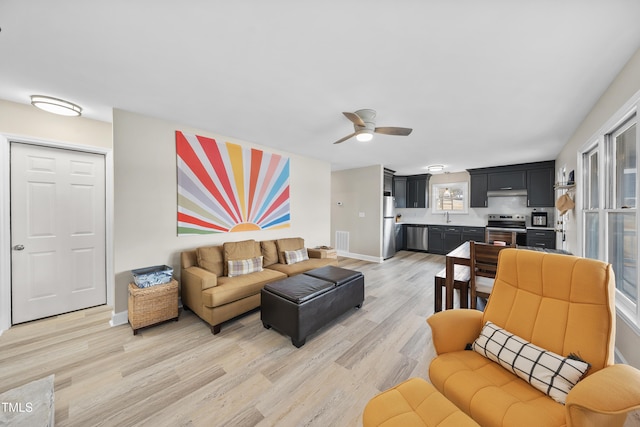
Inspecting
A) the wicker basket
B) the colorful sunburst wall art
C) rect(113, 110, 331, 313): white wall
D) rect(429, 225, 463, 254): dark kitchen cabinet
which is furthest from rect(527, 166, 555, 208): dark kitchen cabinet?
the wicker basket

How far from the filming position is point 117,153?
2.60 m

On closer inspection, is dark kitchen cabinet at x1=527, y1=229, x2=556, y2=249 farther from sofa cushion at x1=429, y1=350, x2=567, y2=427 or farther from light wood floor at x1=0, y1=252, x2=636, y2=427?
sofa cushion at x1=429, y1=350, x2=567, y2=427

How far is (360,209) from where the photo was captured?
603 centimetres

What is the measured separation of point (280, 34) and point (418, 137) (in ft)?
8.80

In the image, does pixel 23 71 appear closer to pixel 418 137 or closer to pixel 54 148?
pixel 54 148

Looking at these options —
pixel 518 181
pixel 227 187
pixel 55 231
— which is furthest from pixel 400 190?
pixel 55 231

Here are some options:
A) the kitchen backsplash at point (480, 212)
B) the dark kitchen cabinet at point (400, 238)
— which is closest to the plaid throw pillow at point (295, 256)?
the dark kitchen cabinet at point (400, 238)

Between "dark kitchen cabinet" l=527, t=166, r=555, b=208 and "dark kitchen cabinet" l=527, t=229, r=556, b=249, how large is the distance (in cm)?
62

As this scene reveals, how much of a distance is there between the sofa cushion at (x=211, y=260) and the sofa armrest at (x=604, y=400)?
312cm

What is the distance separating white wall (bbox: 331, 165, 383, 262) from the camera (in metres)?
5.69

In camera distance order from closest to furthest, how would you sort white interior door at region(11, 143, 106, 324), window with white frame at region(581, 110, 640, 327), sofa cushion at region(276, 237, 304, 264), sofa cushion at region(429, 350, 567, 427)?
sofa cushion at region(429, 350, 567, 427) → window with white frame at region(581, 110, 640, 327) → white interior door at region(11, 143, 106, 324) → sofa cushion at region(276, 237, 304, 264)

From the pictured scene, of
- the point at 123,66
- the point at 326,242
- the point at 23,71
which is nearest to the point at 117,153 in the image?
the point at 23,71

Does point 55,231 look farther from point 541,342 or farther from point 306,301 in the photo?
point 541,342

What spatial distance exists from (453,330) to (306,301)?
1.27 m
